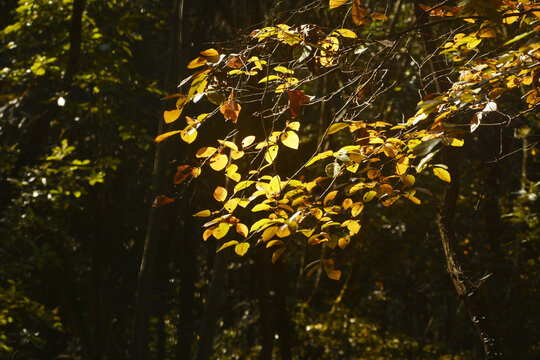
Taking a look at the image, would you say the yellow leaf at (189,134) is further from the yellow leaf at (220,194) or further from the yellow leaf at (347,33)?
the yellow leaf at (347,33)

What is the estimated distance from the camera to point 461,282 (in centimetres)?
355

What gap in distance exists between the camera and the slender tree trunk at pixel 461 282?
3.52 metres

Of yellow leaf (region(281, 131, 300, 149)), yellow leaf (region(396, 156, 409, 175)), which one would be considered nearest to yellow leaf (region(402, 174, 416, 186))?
yellow leaf (region(396, 156, 409, 175))

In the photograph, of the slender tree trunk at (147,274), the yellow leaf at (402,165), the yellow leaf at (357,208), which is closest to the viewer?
the yellow leaf at (402,165)

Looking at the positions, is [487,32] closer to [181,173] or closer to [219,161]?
[219,161]

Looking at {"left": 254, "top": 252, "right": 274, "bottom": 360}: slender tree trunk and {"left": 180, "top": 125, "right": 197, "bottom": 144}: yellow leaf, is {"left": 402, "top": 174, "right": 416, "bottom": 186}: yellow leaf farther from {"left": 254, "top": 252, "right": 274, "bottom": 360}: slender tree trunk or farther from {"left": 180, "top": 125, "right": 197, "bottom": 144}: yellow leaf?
{"left": 254, "top": 252, "right": 274, "bottom": 360}: slender tree trunk

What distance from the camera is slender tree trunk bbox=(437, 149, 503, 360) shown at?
3520 mm

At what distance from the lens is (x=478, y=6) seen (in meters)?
2.04

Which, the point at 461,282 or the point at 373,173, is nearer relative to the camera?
the point at 373,173

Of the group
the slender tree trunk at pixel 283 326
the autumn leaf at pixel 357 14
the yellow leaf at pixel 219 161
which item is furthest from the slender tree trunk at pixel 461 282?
the slender tree trunk at pixel 283 326

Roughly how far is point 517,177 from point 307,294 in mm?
4584

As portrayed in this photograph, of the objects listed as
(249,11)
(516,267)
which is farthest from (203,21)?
(516,267)

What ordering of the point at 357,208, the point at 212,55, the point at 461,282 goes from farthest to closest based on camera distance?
the point at 461,282 < the point at 357,208 < the point at 212,55

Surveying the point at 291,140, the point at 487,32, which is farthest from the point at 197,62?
the point at 487,32
